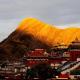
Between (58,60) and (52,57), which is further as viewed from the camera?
(52,57)

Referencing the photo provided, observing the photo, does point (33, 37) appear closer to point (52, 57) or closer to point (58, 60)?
point (52, 57)

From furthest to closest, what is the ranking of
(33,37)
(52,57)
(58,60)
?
1. (33,37)
2. (52,57)
3. (58,60)

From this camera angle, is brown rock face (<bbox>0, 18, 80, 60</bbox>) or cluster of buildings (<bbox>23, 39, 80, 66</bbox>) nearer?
cluster of buildings (<bbox>23, 39, 80, 66</bbox>)

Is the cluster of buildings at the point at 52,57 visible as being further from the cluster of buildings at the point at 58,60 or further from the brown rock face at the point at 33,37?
the brown rock face at the point at 33,37

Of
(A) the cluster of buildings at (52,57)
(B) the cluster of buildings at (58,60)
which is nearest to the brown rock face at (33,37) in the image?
(B) the cluster of buildings at (58,60)

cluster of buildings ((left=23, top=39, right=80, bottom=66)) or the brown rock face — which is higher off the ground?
the brown rock face

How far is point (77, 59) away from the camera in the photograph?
69.6 m

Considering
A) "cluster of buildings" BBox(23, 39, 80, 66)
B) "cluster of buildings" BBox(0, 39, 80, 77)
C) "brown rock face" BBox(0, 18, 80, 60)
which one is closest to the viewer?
"cluster of buildings" BBox(0, 39, 80, 77)

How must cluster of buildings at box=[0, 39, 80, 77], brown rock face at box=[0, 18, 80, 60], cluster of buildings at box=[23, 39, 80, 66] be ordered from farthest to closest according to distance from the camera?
brown rock face at box=[0, 18, 80, 60] < cluster of buildings at box=[23, 39, 80, 66] < cluster of buildings at box=[0, 39, 80, 77]

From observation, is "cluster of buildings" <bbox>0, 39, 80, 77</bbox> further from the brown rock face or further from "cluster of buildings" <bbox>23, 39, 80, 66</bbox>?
the brown rock face

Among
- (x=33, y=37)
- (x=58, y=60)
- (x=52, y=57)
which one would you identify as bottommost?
(x=58, y=60)

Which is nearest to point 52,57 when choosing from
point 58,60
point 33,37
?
point 58,60

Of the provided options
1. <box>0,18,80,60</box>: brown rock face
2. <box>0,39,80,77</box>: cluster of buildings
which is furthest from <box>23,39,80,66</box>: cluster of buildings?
<box>0,18,80,60</box>: brown rock face

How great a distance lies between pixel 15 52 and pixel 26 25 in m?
22.9
